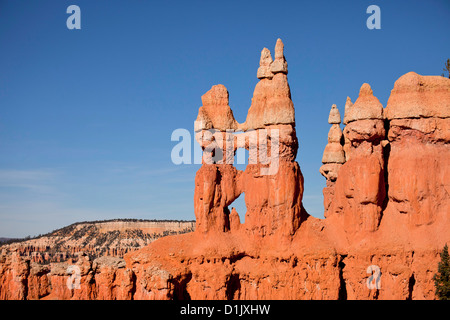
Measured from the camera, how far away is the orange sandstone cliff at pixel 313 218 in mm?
40938

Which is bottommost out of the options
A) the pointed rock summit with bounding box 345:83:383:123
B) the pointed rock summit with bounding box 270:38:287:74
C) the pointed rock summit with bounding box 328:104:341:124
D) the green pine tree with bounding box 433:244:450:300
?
the green pine tree with bounding box 433:244:450:300

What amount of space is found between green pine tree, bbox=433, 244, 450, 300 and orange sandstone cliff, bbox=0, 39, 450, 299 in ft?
3.21

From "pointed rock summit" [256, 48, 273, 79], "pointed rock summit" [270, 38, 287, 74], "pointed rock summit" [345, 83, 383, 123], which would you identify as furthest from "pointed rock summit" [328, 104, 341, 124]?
"pointed rock summit" [270, 38, 287, 74]

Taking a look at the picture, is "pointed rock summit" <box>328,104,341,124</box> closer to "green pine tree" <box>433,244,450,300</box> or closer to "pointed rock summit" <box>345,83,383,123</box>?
"pointed rock summit" <box>345,83,383,123</box>

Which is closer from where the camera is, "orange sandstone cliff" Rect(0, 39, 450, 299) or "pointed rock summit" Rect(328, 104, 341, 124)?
"orange sandstone cliff" Rect(0, 39, 450, 299)

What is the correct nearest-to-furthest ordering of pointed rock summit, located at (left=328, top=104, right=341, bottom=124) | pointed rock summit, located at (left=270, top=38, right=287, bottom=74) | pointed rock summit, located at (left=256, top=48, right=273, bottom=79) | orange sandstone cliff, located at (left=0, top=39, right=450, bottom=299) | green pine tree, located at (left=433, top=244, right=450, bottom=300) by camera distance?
green pine tree, located at (left=433, top=244, right=450, bottom=300)
orange sandstone cliff, located at (left=0, top=39, right=450, bottom=299)
pointed rock summit, located at (left=270, top=38, right=287, bottom=74)
pointed rock summit, located at (left=256, top=48, right=273, bottom=79)
pointed rock summit, located at (left=328, top=104, right=341, bottom=124)

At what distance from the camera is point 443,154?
137ft

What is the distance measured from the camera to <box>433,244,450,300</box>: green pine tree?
1515 inches

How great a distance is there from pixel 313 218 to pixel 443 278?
9.98m

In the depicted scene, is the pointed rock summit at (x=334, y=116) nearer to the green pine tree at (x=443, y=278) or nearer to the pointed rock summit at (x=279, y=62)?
the pointed rock summit at (x=279, y=62)

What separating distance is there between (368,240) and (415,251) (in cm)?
309

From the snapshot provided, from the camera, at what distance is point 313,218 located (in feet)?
147

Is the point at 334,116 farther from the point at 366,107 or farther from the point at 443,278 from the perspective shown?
the point at 443,278

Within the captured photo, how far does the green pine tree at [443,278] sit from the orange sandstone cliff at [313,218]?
98 centimetres
